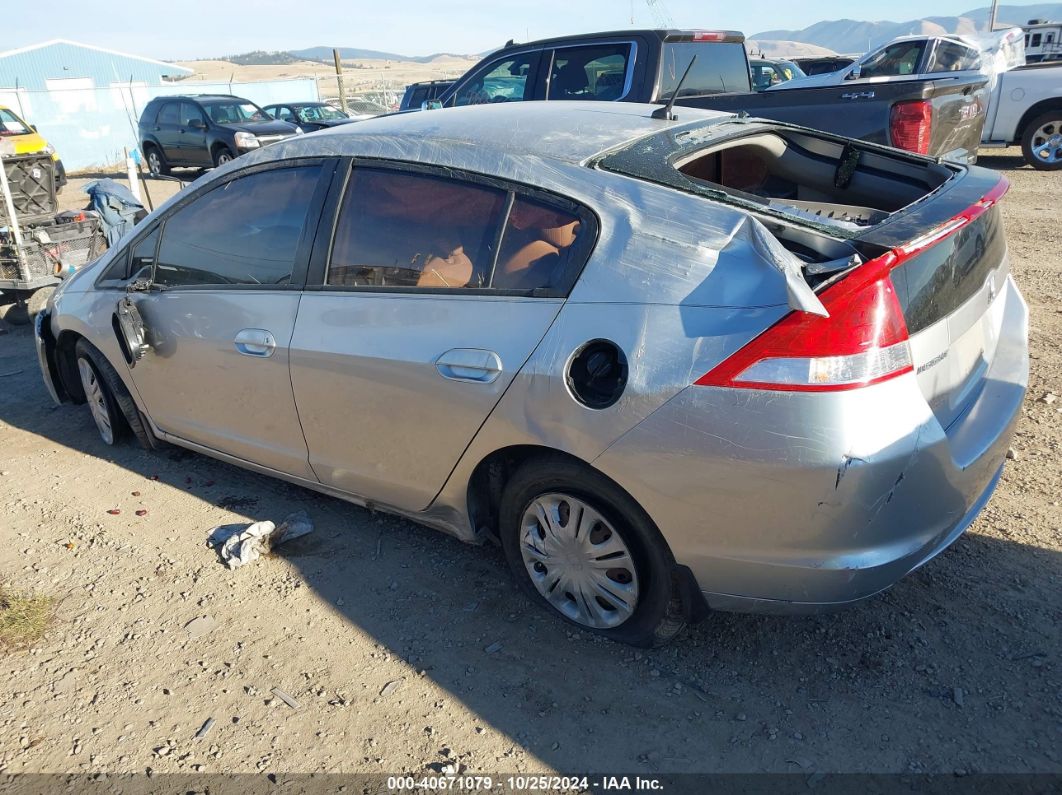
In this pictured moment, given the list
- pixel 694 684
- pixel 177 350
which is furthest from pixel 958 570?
pixel 177 350

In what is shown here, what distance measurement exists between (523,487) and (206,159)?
1772 centimetres

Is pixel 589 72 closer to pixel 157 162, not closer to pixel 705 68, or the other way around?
pixel 705 68

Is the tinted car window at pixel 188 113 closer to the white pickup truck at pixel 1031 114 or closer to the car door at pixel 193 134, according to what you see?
the car door at pixel 193 134

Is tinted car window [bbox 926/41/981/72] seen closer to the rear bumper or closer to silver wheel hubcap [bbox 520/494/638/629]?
the rear bumper

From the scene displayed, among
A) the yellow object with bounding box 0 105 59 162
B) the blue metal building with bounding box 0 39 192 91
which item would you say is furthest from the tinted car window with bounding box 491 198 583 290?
the blue metal building with bounding box 0 39 192 91

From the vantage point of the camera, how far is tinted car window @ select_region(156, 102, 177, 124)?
1845 cm

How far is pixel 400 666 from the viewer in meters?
2.80

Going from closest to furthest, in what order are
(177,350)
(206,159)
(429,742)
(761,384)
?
(761,384)
(429,742)
(177,350)
(206,159)

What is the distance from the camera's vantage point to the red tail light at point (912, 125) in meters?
6.13

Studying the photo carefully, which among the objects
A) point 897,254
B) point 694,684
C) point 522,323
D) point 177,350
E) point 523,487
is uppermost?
point 897,254

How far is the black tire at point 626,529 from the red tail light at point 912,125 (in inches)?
197

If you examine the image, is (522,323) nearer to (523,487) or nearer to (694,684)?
(523,487)

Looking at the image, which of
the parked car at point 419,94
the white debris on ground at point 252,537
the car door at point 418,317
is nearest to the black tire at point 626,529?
the car door at point 418,317

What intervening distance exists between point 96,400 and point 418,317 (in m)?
2.77
